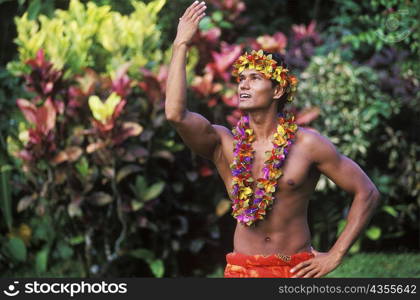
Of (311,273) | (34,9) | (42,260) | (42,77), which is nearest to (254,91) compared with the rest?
(311,273)

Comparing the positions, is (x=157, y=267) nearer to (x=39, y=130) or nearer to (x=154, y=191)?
(x=154, y=191)

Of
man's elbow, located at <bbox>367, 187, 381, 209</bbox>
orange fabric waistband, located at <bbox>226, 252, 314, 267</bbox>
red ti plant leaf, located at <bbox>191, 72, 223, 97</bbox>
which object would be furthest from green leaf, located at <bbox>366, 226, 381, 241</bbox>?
orange fabric waistband, located at <bbox>226, 252, 314, 267</bbox>

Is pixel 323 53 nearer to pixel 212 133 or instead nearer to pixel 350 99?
pixel 350 99

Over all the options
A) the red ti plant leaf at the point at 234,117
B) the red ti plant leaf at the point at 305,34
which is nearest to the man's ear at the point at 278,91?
the red ti plant leaf at the point at 234,117

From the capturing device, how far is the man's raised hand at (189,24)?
3.11 metres

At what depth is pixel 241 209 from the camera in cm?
324

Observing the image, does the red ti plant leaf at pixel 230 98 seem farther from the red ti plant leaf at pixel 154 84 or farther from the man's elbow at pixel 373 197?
the man's elbow at pixel 373 197

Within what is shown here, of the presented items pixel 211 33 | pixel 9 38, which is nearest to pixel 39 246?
pixel 9 38

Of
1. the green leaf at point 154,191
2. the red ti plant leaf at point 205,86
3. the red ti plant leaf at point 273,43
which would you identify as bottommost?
the green leaf at point 154,191

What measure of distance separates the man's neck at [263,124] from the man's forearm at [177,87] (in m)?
0.37

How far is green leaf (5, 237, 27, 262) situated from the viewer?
647 cm

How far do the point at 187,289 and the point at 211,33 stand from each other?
344 centimetres

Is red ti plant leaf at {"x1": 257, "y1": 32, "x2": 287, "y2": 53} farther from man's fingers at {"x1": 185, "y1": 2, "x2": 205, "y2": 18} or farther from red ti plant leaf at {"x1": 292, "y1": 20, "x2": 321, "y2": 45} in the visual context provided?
man's fingers at {"x1": 185, "y1": 2, "x2": 205, "y2": 18}

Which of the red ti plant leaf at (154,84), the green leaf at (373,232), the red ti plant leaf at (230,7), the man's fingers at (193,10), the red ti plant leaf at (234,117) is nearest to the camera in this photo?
the man's fingers at (193,10)
